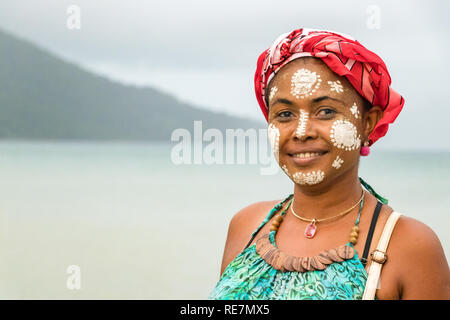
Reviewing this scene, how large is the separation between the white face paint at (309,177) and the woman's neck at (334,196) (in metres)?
0.04

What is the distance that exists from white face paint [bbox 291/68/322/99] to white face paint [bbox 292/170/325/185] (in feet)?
1.12

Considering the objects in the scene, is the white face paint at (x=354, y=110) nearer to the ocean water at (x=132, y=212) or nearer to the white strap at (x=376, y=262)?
the white strap at (x=376, y=262)

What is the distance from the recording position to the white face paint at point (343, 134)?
2506mm

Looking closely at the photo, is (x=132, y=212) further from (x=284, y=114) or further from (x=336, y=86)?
(x=336, y=86)

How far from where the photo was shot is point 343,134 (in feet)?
8.25

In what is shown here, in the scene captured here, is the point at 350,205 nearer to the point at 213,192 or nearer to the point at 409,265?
the point at 409,265

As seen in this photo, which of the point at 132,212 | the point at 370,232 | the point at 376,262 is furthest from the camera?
the point at 132,212

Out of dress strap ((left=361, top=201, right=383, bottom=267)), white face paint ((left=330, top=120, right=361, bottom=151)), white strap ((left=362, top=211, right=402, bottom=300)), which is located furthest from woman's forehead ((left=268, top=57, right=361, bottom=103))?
white strap ((left=362, top=211, right=402, bottom=300))

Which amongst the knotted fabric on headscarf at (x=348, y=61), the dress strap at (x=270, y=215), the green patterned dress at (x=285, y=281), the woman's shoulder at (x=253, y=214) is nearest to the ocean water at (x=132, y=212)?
the woman's shoulder at (x=253, y=214)

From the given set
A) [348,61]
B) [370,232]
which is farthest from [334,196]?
[348,61]

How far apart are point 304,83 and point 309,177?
416 millimetres

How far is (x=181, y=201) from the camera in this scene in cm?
1575
